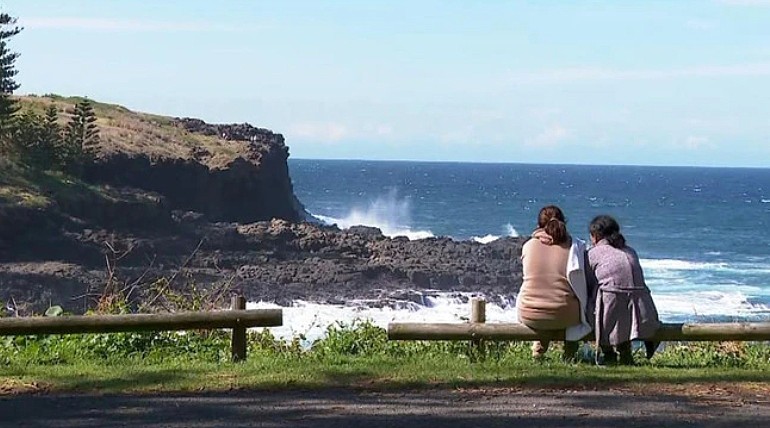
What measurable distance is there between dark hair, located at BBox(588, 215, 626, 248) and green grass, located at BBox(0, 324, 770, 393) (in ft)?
3.69

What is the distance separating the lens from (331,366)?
34.2ft

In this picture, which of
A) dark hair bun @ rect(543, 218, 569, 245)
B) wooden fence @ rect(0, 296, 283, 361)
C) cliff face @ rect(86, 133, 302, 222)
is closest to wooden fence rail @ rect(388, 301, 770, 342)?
dark hair bun @ rect(543, 218, 569, 245)

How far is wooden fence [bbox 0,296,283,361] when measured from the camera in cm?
1059

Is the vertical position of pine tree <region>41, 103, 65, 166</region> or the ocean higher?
pine tree <region>41, 103, 65, 166</region>

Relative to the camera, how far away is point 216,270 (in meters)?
44.8

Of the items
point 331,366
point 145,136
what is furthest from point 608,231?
point 145,136

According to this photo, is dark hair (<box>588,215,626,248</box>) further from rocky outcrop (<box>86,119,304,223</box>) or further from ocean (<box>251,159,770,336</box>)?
rocky outcrop (<box>86,119,304,223</box>)

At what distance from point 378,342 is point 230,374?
237cm

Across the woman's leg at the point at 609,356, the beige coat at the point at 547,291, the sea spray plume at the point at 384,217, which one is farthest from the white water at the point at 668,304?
the sea spray plume at the point at 384,217

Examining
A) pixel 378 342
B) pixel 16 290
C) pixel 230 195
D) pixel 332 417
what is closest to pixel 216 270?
pixel 16 290

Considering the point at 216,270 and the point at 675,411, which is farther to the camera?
the point at 216,270

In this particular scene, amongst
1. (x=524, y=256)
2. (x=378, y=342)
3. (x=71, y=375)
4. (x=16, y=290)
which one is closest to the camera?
(x=71, y=375)

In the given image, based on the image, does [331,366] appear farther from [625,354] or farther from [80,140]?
[80,140]

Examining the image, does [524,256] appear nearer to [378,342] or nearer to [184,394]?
[378,342]
